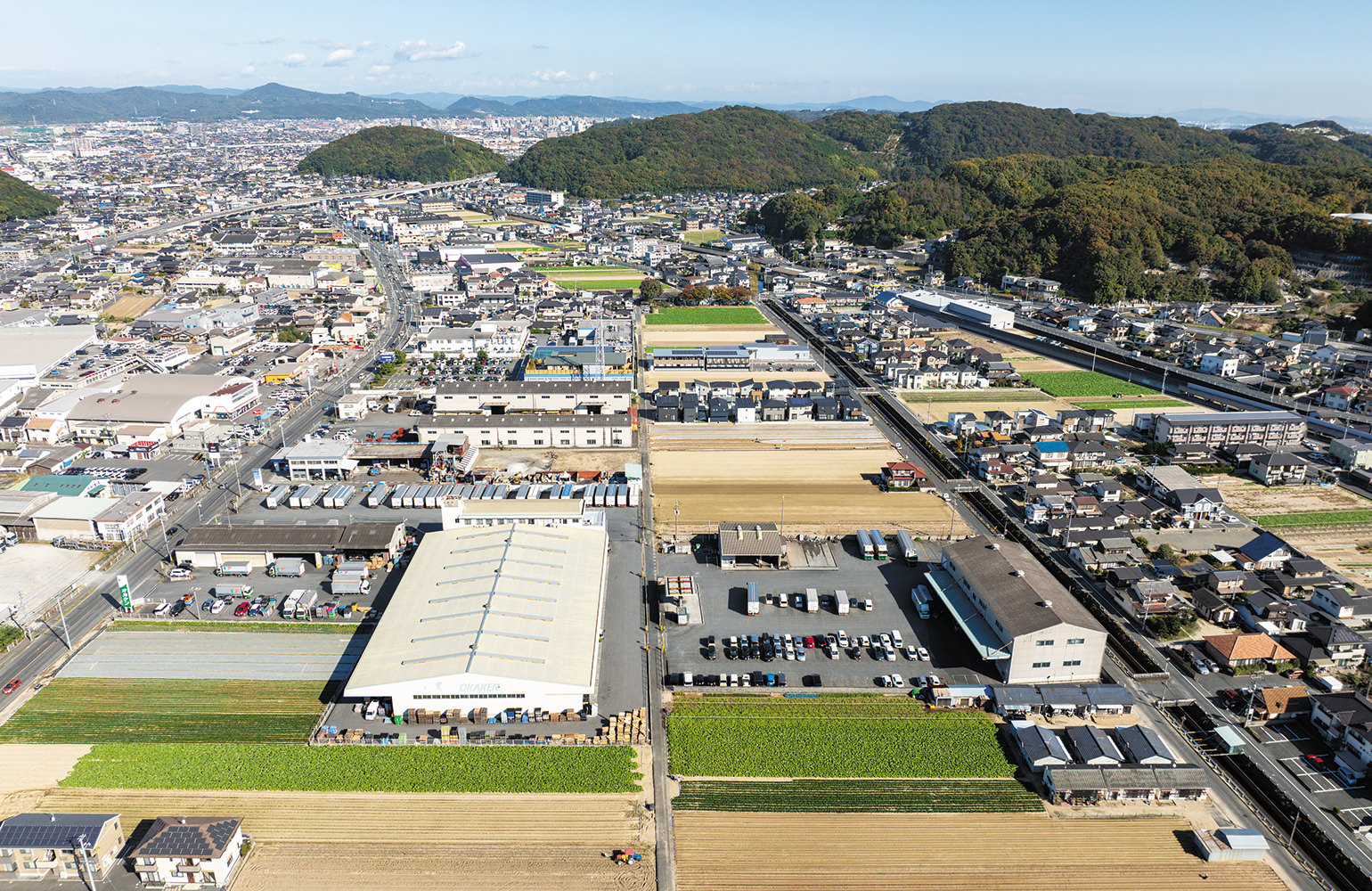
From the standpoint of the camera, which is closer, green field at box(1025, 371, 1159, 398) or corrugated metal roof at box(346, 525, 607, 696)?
corrugated metal roof at box(346, 525, 607, 696)

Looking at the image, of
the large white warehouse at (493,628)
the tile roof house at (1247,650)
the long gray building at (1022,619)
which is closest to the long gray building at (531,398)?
the large white warehouse at (493,628)

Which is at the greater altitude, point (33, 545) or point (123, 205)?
point (123, 205)

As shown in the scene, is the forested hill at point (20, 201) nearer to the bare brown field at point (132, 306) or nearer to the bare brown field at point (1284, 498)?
the bare brown field at point (132, 306)

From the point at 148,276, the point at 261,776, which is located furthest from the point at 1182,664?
the point at 148,276

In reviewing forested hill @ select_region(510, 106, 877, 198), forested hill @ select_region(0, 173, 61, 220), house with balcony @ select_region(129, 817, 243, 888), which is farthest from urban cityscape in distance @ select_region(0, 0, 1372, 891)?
forested hill @ select_region(510, 106, 877, 198)

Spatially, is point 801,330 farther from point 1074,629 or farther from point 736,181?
point 736,181

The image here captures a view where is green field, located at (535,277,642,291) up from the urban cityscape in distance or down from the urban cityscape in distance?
up

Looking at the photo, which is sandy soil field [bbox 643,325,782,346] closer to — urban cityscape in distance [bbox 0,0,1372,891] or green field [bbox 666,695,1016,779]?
urban cityscape in distance [bbox 0,0,1372,891]
